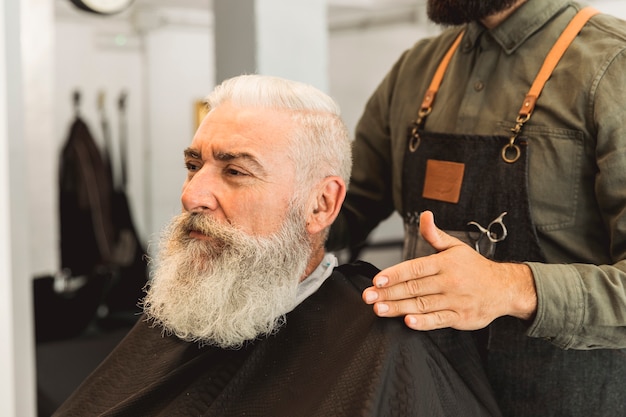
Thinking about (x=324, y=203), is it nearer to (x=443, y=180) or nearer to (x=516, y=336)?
(x=443, y=180)

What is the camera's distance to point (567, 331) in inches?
59.7

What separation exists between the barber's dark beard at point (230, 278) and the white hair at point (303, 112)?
0.12 meters

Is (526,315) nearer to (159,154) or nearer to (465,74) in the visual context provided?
(465,74)

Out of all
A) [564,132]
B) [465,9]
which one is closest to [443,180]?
[564,132]

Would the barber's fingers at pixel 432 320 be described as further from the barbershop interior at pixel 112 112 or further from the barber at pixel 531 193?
the barbershop interior at pixel 112 112

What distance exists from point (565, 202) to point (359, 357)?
0.63 metres

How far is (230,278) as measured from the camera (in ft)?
5.34

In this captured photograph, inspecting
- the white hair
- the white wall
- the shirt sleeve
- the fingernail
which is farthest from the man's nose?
the white wall

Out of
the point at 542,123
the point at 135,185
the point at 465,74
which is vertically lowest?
the point at 135,185

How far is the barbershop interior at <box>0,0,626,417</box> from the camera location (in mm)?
2330

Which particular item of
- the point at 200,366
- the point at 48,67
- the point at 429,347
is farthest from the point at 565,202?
the point at 48,67

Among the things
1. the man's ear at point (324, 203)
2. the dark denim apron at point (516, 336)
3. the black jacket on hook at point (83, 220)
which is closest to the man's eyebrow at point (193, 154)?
the man's ear at point (324, 203)

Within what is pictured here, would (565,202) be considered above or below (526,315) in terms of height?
above

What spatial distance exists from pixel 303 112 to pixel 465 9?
50cm
